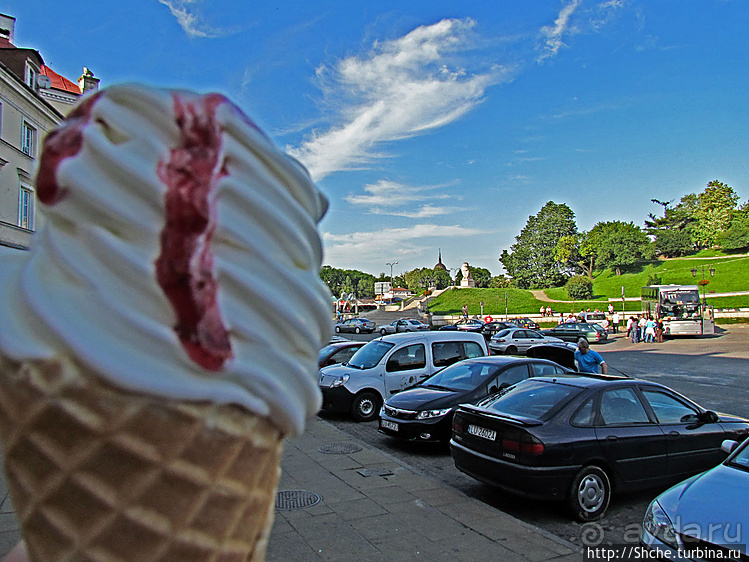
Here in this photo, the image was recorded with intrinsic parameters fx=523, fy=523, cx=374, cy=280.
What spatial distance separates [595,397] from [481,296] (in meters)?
67.2

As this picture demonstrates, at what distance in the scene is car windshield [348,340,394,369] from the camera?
12.0 metres

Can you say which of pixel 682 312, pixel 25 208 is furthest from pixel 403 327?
pixel 25 208

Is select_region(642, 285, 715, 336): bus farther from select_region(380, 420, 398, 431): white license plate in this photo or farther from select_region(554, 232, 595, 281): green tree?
select_region(554, 232, 595, 281): green tree

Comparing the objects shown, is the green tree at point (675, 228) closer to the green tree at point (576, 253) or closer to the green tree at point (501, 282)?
the green tree at point (576, 253)

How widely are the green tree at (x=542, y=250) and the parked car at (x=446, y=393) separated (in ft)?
278

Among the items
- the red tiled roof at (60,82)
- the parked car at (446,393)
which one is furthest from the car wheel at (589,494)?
the red tiled roof at (60,82)

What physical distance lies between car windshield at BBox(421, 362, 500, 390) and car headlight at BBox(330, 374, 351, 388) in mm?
2190

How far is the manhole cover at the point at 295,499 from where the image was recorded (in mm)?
6054

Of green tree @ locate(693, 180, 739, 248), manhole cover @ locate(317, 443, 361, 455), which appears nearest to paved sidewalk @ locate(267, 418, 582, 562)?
manhole cover @ locate(317, 443, 361, 455)

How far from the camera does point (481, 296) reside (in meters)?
72.8

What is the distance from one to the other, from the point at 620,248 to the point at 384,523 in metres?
86.9

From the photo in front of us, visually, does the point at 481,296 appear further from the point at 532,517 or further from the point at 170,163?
the point at 170,163

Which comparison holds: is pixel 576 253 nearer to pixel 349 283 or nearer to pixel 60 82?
pixel 349 283

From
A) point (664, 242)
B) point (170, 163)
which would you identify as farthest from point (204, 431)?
point (664, 242)
